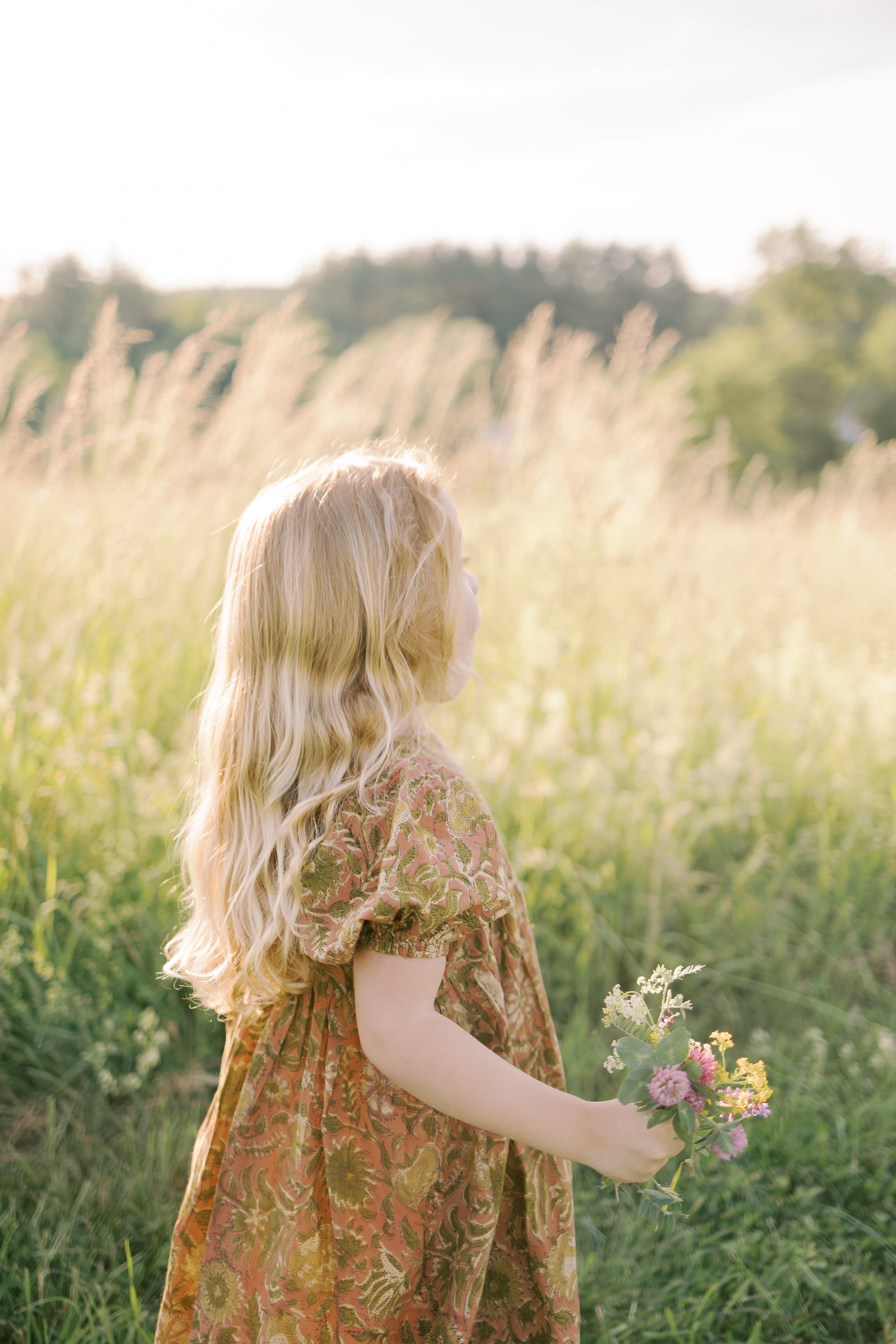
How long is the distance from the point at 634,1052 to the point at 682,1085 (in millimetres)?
50

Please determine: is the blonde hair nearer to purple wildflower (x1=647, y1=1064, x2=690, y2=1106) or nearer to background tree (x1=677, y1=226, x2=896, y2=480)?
purple wildflower (x1=647, y1=1064, x2=690, y2=1106)

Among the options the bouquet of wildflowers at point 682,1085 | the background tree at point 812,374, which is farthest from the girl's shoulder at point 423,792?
the background tree at point 812,374

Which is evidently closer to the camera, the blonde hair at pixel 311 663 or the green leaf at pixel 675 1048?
the green leaf at pixel 675 1048

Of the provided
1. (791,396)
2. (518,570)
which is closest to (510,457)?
(518,570)

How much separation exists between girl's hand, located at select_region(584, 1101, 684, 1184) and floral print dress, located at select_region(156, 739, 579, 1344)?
0.23m

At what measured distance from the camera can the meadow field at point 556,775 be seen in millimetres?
1611

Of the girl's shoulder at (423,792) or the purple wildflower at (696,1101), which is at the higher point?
the girl's shoulder at (423,792)

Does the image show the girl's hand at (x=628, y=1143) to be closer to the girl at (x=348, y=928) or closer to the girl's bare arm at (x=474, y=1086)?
the girl's bare arm at (x=474, y=1086)

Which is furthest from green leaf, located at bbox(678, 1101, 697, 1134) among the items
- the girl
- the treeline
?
the treeline

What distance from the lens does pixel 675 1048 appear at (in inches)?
32.3

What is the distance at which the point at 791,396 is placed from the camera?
2122 cm

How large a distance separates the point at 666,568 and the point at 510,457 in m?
0.82

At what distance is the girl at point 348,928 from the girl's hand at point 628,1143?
14 centimetres

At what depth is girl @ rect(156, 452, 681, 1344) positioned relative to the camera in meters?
0.99
